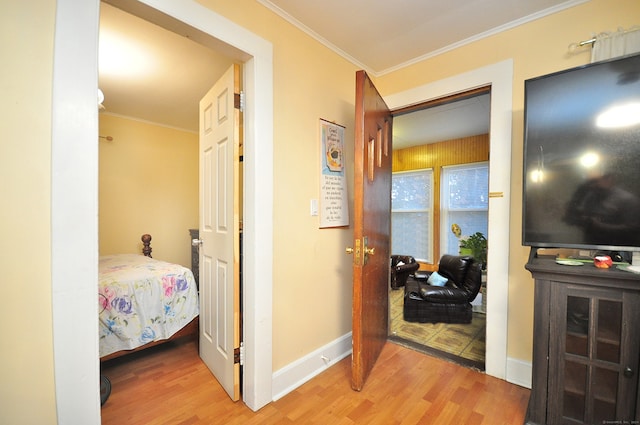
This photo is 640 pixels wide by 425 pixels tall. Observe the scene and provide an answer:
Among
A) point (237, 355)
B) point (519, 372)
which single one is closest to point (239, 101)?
point (237, 355)

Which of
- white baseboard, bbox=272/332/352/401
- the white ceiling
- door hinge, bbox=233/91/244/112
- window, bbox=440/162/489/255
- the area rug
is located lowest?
the area rug

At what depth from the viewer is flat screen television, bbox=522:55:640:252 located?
124 cm

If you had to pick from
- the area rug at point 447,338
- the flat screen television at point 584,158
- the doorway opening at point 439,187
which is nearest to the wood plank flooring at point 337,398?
the area rug at point 447,338

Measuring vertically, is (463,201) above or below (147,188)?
below

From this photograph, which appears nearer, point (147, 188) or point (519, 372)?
point (519, 372)

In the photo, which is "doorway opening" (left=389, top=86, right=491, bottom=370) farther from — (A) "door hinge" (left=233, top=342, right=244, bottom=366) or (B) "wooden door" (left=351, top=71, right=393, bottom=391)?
(A) "door hinge" (left=233, top=342, right=244, bottom=366)

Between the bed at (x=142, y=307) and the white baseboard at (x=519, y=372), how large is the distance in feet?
8.44

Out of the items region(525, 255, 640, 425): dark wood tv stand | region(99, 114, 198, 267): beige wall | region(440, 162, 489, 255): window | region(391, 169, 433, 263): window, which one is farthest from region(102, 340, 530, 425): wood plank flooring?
region(391, 169, 433, 263): window

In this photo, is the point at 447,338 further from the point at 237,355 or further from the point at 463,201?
the point at 463,201

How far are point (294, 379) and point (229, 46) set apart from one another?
2151 millimetres

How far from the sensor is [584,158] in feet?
4.40

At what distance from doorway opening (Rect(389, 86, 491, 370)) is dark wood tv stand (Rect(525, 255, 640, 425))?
1.41m

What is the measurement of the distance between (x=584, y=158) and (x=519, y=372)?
1.47 m

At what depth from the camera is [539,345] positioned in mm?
1309
